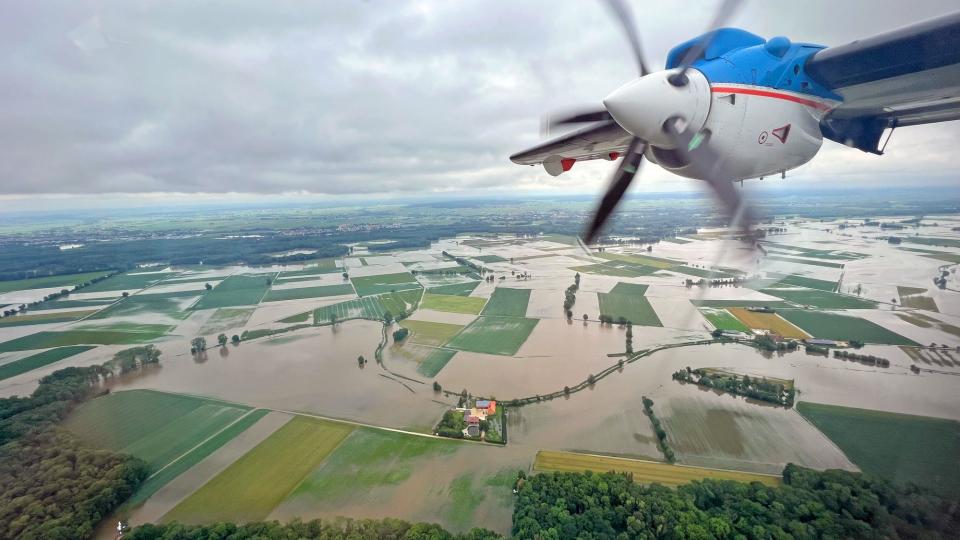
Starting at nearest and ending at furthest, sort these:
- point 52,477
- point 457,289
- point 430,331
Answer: point 52,477 → point 430,331 → point 457,289

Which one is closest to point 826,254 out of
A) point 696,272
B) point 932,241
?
point 932,241

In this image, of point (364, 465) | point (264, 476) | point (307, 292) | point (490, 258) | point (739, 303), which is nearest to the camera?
point (264, 476)

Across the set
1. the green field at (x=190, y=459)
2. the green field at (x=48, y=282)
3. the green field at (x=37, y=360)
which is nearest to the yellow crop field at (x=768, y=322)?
the green field at (x=190, y=459)

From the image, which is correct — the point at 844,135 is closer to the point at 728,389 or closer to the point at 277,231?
the point at 728,389

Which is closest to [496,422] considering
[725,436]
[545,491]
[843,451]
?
[545,491]

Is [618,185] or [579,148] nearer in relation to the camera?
[618,185]

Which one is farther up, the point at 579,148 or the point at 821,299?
the point at 579,148

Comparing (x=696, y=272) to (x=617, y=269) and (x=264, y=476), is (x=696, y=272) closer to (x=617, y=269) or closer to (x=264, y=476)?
(x=617, y=269)

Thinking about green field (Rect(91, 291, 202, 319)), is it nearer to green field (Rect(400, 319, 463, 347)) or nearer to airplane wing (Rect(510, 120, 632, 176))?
green field (Rect(400, 319, 463, 347))
